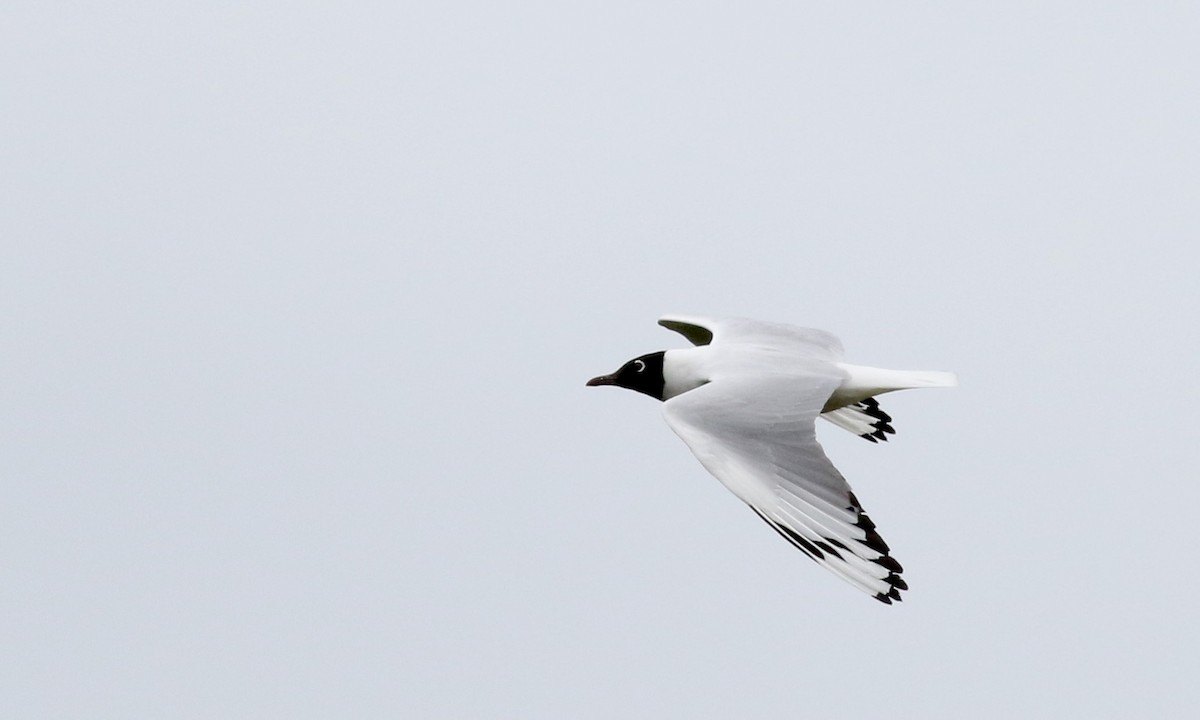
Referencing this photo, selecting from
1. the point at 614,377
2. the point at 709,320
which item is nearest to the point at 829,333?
the point at 709,320

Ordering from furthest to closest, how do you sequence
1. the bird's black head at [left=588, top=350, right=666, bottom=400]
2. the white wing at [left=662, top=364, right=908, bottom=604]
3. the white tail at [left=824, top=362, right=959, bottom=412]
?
the bird's black head at [left=588, top=350, right=666, bottom=400] < the white tail at [left=824, top=362, right=959, bottom=412] < the white wing at [left=662, top=364, right=908, bottom=604]

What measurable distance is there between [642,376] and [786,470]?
140cm

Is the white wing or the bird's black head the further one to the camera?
the bird's black head

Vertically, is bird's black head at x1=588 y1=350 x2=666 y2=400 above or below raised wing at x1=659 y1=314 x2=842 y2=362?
below

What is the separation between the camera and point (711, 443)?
4.75 meters

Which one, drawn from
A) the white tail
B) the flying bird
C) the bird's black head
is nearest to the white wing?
the flying bird

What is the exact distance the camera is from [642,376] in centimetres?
597

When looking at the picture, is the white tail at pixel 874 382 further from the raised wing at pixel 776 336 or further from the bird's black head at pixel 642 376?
the bird's black head at pixel 642 376

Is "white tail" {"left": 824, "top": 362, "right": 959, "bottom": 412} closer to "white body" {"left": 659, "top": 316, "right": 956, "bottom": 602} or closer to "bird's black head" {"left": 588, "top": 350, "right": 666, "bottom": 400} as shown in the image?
"white body" {"left": 659, "top": 316, "right": 956, "bottom": 602}

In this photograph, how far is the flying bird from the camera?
4480mm

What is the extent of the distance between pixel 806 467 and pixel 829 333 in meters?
1.70

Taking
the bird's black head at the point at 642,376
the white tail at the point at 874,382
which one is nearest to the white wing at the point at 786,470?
the white tail at the point at 874,382

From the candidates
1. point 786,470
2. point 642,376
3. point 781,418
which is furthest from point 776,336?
point 786,470

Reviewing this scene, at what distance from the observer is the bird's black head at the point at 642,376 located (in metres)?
5.91
